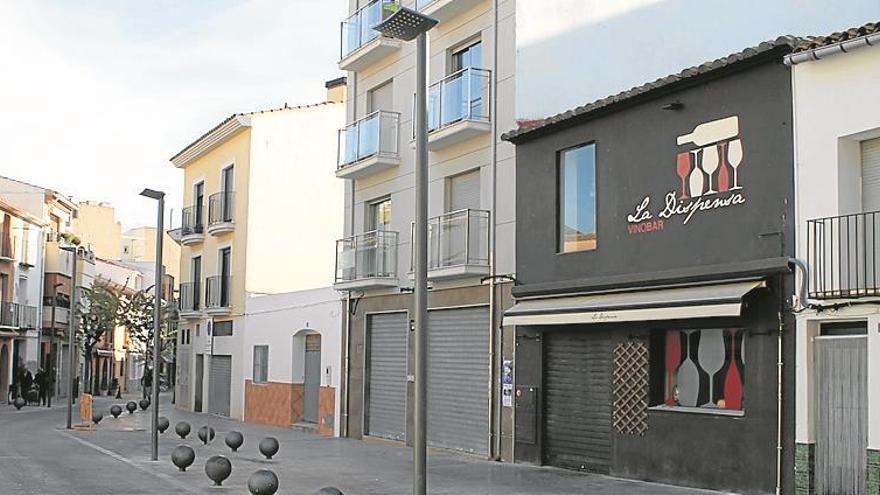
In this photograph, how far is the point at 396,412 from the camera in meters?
24.8

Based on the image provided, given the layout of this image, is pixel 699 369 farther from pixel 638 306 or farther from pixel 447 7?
pixel 447 7

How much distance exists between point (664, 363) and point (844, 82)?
17.3 ft

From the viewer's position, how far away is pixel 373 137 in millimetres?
25922

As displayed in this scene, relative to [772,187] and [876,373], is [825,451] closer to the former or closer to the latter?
[876,373]

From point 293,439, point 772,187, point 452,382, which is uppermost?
point 772,187

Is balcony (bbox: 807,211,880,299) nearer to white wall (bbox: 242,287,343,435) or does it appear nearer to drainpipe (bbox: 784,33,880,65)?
drainpipe (bbox: 784,33,880,65)

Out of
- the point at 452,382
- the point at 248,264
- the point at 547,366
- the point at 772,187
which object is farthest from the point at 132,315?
the point at 772,187

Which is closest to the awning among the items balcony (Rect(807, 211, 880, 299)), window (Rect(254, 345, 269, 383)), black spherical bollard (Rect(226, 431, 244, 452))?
balcony (Rect(807, 211, 880, 299))

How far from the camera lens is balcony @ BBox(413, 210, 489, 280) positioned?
69.7 feet

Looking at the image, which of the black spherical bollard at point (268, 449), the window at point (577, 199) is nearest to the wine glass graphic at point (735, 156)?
the window at point (577, 199)

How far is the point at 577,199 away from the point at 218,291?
21.9 metres

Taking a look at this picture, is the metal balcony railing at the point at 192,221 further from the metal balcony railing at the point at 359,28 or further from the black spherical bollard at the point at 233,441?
the black spherical bollard at the point at 233,441

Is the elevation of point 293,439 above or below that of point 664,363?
below

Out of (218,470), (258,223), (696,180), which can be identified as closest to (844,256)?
(696,180)
